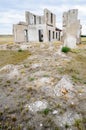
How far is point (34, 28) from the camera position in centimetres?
3148

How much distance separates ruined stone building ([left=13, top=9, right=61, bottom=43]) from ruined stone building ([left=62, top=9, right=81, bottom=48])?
133 inches

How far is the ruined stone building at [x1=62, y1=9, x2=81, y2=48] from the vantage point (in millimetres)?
23322

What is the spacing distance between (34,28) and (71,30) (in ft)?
26.4

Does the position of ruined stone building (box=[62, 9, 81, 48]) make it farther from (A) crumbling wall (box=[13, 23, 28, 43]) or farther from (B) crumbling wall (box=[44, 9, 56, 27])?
(A) crumbling wall (box=[13, 23, 28, 43])

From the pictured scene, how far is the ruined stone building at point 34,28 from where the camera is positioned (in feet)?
98.4

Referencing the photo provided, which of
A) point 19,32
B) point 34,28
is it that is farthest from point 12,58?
point 34,28

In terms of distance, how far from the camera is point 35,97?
8.14 meters

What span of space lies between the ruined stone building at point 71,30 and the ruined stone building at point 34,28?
339cm

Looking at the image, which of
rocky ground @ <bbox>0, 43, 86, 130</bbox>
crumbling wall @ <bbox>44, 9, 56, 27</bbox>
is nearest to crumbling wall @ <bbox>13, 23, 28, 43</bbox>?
crumbling wall @ <bbox>44, 9, 56, 27</bbox>

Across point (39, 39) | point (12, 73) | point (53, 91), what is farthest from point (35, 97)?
point (39, 39)

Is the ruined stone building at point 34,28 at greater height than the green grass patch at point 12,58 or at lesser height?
greater

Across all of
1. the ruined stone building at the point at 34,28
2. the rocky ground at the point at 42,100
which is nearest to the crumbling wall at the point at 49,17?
the ruined stone building at the point at 34,28

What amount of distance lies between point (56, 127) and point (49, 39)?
27888 millimetres

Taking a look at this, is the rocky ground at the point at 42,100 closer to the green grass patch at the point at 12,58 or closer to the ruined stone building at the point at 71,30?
the green grass patch at the point at 12,58
